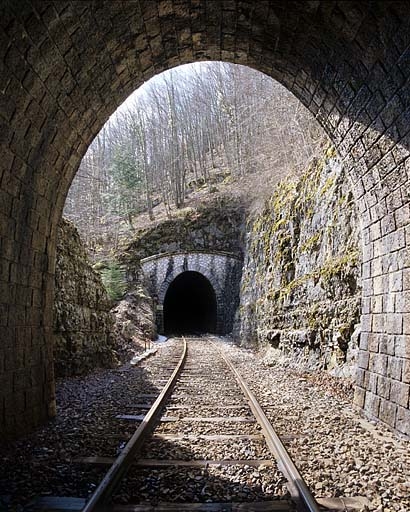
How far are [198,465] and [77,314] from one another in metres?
5.86

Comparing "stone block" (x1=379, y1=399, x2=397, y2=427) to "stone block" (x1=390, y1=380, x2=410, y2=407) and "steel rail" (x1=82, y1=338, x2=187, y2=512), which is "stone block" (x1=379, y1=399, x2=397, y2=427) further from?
"steel rail" (x1=82, y1=338, x2=187, y2=512)

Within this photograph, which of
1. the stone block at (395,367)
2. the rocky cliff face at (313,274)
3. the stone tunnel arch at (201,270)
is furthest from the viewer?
the stone tunnel arch at (201,270)

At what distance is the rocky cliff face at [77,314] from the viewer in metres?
8.41

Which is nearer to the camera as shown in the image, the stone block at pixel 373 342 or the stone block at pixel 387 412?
the stone block at pixel 387 412

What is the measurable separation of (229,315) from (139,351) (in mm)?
11985

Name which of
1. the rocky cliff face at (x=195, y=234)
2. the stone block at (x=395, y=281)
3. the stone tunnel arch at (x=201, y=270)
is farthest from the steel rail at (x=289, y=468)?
the rocky cliff face at (x=195, y=234)

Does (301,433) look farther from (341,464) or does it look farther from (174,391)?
(174,391)

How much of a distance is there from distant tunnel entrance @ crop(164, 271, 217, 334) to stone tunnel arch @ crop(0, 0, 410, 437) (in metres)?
20.7

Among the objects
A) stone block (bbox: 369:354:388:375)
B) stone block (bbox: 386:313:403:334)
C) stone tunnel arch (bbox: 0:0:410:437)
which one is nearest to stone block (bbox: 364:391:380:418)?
stone tunnel arch (bbox: 0:0:410:437)

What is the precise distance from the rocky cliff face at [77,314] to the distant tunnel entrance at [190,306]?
16.0m

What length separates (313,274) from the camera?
10352 millimetres

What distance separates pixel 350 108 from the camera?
5590mm

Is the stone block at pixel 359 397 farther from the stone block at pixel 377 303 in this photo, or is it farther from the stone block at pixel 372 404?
the stone block at pixel 377 303

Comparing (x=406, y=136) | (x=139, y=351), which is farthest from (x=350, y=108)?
(x=139, y=351)
